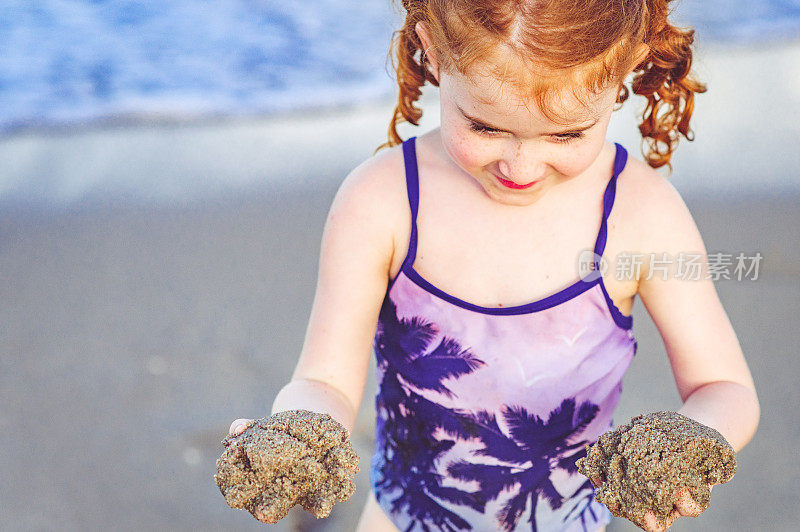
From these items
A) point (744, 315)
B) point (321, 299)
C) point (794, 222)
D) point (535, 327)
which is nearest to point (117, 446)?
point (321, 299)

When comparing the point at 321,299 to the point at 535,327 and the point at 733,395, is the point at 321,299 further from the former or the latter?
the point at 733,395

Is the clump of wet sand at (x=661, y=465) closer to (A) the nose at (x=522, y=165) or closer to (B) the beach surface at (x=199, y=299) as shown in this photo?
(A) the nose at (x=522, y=165)

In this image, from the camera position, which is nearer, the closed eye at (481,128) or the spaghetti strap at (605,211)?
the closed eye at (481,128)

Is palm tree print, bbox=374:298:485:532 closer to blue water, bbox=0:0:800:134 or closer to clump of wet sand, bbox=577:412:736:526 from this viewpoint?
clump of wet sand, bbox=577:412:736:526

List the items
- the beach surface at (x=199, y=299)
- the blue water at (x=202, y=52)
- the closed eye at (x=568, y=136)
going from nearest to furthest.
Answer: the closed eye at (x=568, y=136) → the beach surface at (x=199, y=299) → the blue water at (x=202, y=52)

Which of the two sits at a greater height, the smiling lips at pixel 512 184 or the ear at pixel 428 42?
the ear at pixel 428 42

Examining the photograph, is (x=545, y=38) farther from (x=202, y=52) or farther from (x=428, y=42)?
(x=202, y=52)

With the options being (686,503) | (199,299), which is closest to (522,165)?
(686,503)

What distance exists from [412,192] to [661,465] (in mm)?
759

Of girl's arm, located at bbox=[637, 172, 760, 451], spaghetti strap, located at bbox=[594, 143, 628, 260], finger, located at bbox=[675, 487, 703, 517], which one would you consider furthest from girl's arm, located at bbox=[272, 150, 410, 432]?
finger, located at bbox=[675, 487, 703, 517]

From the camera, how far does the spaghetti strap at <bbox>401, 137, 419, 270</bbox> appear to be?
180 cm

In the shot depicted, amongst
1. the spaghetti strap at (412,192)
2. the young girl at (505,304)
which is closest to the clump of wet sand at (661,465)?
the young girl at (505,304)

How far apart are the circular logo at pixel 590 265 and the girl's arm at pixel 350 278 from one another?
395 millimetres

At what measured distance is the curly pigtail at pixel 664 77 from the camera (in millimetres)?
1593
